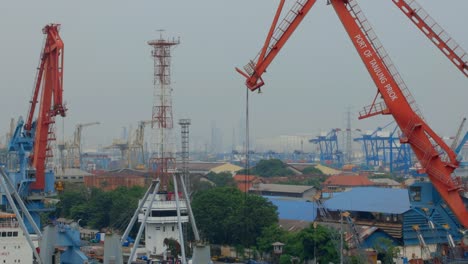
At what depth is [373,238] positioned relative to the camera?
92.4 ft

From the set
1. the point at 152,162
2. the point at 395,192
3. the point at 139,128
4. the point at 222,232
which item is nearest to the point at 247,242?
the point at 222,232

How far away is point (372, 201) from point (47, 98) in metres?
13.4

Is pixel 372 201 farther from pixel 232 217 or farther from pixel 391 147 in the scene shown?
pixel 391 147

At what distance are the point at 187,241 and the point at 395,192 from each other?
8964 mm

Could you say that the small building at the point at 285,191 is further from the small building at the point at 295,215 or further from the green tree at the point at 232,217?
the green tree at the point at 232,217

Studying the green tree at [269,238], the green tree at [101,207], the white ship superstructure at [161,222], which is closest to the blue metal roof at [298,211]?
the green tree at [269,238]

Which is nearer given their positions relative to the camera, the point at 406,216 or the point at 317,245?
the point at 317,245

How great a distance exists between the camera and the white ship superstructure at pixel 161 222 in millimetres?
30422

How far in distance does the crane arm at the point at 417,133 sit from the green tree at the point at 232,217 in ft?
40.4

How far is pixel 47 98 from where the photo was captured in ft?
84.0

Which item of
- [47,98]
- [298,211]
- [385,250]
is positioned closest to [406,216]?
[385,250]

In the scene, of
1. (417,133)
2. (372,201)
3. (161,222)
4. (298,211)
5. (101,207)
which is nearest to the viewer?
(417,133)

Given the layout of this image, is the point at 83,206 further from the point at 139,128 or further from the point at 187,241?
the point at 139,128

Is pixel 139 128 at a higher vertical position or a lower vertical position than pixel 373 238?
higher
